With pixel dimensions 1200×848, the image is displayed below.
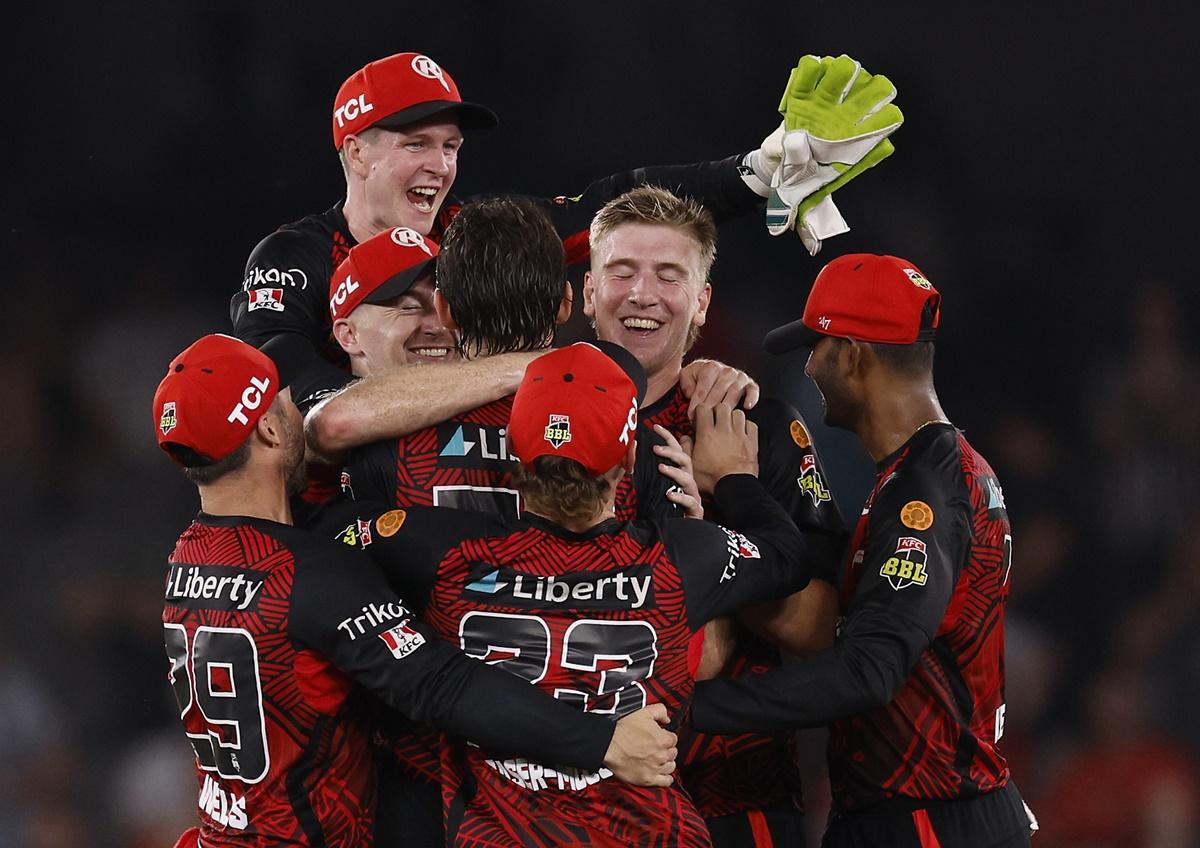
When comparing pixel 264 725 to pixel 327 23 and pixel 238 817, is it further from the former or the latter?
pixel 327 23

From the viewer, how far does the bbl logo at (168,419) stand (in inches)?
90.7

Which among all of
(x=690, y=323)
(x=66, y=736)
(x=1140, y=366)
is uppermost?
(x=690, y=323)

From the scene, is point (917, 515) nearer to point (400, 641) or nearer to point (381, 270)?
point (400, 641)

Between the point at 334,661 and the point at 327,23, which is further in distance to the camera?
the point at 327,23

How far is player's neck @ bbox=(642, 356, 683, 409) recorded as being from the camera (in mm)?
2807

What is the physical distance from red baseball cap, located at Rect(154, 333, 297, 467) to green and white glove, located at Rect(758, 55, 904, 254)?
1.23 m

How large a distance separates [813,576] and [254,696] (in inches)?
41.3

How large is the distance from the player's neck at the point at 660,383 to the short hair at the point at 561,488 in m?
0.65

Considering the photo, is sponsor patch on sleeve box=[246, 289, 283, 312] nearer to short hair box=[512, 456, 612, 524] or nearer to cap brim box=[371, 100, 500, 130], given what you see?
cap brim box=[371, 100, 500, 130]

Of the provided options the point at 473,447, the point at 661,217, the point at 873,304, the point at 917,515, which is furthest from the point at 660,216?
the point at 917,515

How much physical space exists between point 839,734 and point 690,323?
866mm

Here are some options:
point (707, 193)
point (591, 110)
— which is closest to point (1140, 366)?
point (591, 110)

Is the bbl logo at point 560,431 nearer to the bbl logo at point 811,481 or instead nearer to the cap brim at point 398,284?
the cap brim at point 398,284

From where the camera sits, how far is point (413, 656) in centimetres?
217
